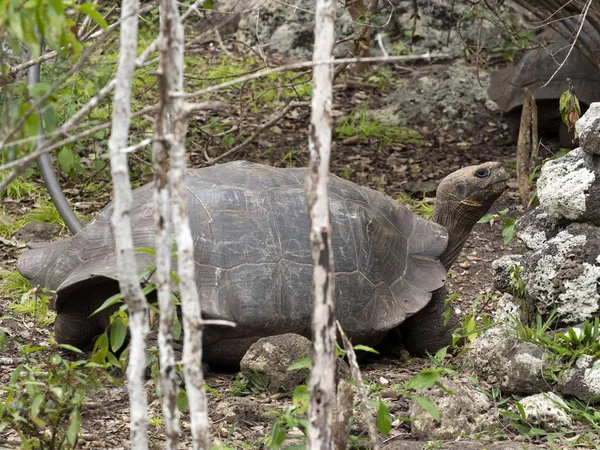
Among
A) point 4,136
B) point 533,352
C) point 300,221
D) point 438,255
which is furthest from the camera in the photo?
point 438,255

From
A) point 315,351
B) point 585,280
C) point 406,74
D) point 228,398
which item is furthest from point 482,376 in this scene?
point 406,74

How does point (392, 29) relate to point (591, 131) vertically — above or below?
above

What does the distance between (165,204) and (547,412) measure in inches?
72.3

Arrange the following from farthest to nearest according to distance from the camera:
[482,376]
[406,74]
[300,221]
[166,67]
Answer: [406,74]
[300,221]
[482,376]
[166,67]

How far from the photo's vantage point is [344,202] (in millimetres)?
4270

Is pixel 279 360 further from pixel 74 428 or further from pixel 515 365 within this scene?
pixel 74 428

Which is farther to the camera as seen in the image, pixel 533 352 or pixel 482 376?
pixel 482 376

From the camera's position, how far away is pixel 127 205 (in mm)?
1988

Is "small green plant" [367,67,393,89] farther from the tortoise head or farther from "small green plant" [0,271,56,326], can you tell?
"small green plant" [0,271,56,326]

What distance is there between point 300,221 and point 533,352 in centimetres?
121

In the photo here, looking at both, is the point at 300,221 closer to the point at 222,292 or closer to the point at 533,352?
the point at 222,292

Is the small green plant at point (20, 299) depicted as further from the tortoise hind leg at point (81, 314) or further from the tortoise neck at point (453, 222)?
the tortoise neck at point (453, 222)

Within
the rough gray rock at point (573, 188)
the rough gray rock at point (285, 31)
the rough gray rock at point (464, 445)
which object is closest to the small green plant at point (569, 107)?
the rough gray rock at point (573, 188)

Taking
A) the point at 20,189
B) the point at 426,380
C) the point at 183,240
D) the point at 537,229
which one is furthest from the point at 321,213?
the point at 20,189
